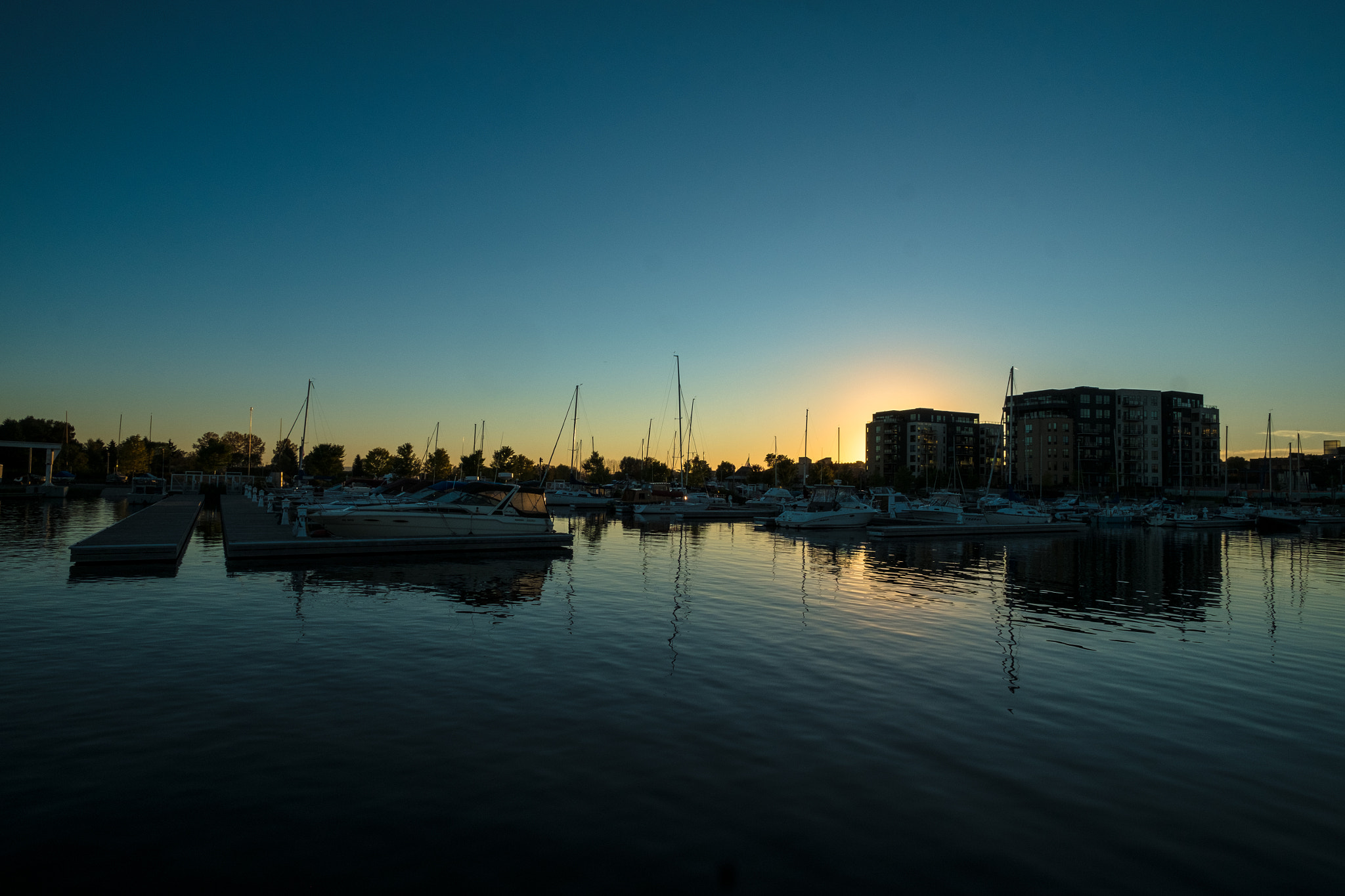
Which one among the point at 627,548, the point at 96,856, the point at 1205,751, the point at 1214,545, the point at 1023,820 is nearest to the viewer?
the point at 96,856

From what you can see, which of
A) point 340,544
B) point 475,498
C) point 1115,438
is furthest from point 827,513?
point 1115,438

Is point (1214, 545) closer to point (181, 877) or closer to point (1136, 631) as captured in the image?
point (1136, 631)

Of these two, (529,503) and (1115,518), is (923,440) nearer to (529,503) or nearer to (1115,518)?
(1115,518)

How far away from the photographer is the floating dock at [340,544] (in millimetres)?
25641

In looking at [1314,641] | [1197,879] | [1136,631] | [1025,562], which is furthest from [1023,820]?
[1025,562]

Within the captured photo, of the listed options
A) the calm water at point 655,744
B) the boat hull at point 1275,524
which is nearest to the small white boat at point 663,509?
the calm water at point 655,744

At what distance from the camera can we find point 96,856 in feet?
19.1

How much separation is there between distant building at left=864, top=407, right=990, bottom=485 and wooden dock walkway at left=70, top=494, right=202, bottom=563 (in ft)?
500

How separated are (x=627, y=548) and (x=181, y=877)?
102ft

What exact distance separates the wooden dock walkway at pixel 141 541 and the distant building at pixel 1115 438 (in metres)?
143

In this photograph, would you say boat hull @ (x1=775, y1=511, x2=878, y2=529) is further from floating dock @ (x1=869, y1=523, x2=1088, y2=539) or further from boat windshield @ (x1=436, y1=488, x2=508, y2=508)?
boat windshield @ (x1=436, y1=488, x2=508, y2=508)

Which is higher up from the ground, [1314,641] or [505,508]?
[505,508]

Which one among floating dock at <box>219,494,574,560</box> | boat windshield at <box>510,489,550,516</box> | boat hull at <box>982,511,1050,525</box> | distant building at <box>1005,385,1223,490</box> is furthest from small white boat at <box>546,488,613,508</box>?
distant building at <box>1005,385,1223,490</box>

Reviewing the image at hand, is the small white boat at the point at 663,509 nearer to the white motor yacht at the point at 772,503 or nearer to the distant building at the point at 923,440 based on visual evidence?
the white motor yacht at the point at 772,503
